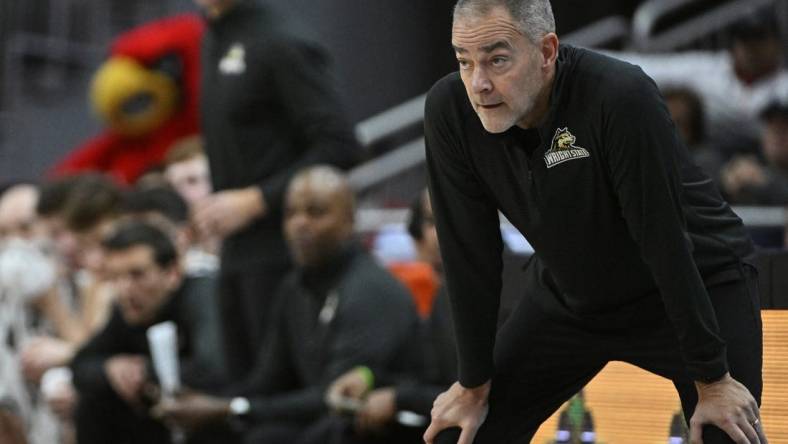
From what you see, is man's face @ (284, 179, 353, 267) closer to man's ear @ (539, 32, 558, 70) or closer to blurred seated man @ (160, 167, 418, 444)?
blurred seated man @ (160, 167, 418, 444)

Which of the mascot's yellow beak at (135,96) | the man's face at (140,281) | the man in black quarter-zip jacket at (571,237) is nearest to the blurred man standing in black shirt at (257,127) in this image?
the man's face at (140,281)

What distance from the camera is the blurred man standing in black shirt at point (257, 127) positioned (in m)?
5.55

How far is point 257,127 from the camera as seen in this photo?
5.63 m

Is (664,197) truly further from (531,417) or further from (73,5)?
(73,5)

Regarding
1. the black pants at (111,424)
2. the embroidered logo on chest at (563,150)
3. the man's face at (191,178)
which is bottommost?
the black pants at (111,424)

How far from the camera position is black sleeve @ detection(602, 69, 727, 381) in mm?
3111

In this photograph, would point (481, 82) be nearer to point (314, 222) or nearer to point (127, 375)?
point (314, 222)

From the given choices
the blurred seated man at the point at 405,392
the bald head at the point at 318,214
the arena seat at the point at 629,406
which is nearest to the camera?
the arena seat at the point at 629,406

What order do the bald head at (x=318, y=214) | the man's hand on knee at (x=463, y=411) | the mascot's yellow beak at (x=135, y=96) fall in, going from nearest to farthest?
1. the man's hand on knee at (x=463, y=411)
2. the bald head at (x=318, y=214)
3. the mascot's yellow beak at (x=135, y=96)

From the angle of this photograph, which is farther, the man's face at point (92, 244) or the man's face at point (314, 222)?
the man's face at point (92, 244)

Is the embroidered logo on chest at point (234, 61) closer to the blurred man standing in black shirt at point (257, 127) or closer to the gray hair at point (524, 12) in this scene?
the blurred man standing in black shirt at point (257, 127)

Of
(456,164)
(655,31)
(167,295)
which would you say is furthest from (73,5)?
(456,164)

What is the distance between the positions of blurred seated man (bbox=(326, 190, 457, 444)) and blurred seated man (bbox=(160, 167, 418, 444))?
0.31 feet

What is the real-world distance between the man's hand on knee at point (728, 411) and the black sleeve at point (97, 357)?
386 centimetres
